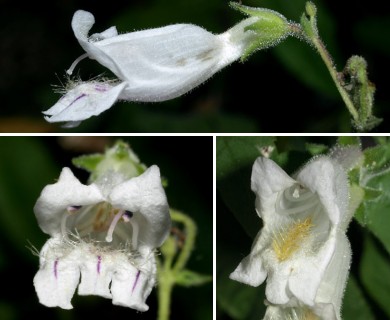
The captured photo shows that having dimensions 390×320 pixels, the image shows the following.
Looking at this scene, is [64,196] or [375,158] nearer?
[64,196]

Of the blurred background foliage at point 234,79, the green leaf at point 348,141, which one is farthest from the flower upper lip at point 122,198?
the blurred background foliage at point 234,79

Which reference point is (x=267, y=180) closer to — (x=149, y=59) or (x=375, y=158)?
(x=375, y=158)

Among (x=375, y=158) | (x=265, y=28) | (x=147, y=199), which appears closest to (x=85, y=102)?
(x=147, y=199)

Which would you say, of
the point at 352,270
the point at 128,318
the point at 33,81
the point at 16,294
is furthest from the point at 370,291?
the point at 33,81

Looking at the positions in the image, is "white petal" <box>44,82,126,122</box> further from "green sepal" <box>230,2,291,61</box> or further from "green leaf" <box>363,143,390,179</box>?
"green leaf" <box>363,143,390,179</box>

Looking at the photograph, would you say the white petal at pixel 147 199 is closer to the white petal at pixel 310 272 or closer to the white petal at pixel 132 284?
the white petal at pixel 132 284

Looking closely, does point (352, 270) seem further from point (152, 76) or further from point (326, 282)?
point (152, 76)
